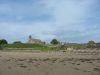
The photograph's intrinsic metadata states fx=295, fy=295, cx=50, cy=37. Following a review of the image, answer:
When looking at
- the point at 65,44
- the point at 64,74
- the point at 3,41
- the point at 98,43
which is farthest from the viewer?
the point at 3,41

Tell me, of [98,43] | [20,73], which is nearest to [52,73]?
[20,73]

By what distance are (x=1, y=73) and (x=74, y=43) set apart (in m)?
51.8

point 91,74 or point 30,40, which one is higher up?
point 30,40

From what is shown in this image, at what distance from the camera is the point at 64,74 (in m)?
13.5

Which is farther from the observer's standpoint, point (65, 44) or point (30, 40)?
point (30, 40)

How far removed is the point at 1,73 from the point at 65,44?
5004cm

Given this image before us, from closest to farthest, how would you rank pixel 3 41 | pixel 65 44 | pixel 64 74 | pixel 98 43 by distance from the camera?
pixel 64 74 → pixel 98 43 → pixel 65 44 → pixel 3 41

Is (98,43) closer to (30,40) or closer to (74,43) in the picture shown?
(74,43)

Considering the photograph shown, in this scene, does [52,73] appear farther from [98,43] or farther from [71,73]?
[98,43]

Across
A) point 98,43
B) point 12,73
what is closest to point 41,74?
point 12,73

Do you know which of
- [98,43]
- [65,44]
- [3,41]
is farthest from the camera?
[3,41]

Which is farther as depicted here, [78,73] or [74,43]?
[74,43]

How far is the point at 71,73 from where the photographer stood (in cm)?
1389

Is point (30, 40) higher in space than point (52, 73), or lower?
higher
